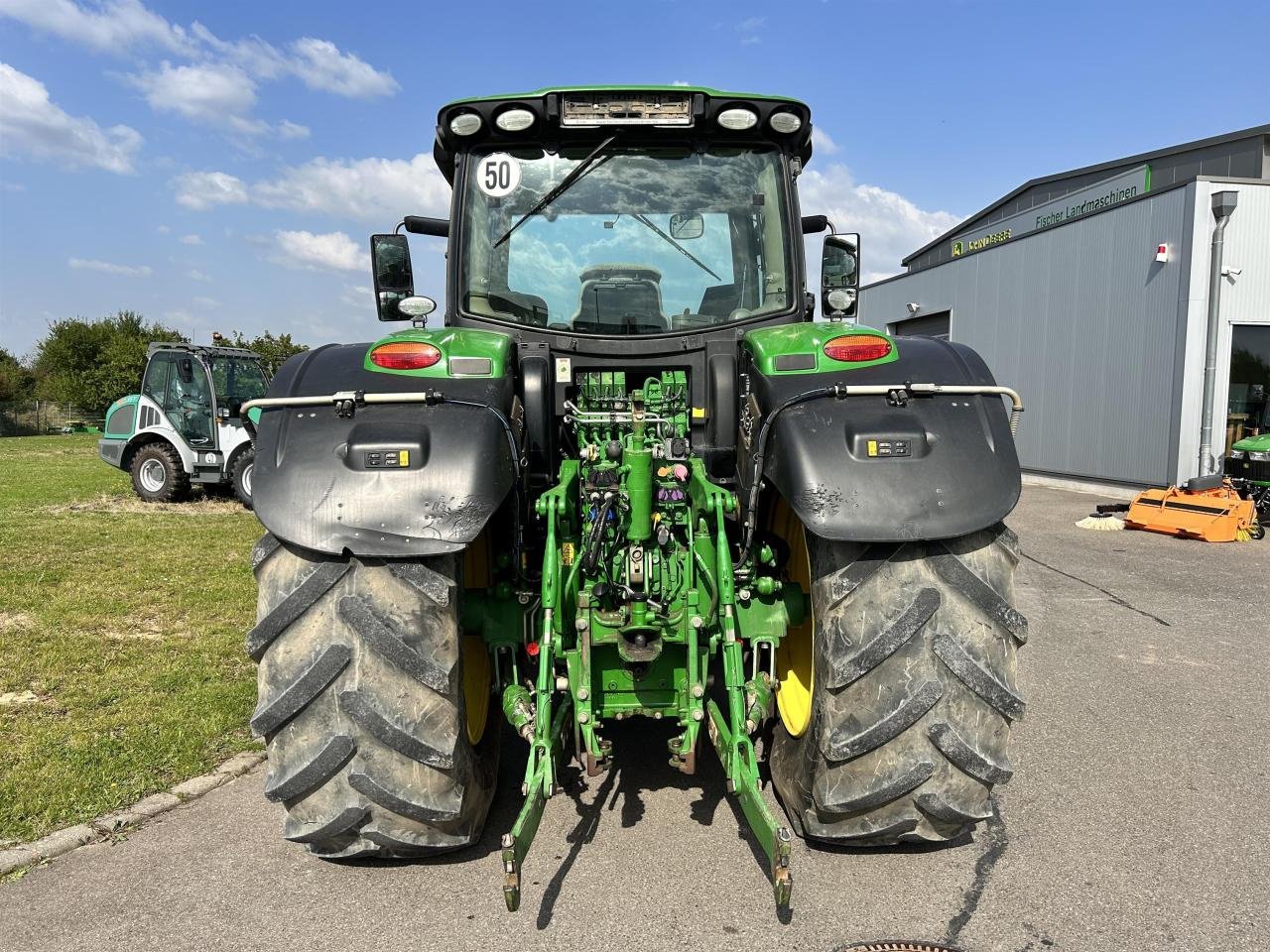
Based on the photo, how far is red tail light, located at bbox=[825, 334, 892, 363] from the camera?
9.39ft

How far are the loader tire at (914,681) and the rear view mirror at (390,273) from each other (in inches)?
94.3

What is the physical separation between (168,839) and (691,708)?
6.53 feet

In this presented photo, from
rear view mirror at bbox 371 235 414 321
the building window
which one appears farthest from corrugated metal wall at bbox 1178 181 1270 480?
rear view mirror at bbox 371 235 414 321

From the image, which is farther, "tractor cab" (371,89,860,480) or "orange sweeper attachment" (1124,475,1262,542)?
"orange sweeper attachment" (1124,475,1262,542)

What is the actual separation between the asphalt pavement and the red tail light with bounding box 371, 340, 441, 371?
63.8 inches

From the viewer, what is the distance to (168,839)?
3.07 metres

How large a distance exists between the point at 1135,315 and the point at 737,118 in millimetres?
13020

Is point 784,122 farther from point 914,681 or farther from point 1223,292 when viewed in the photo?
point 1223,292

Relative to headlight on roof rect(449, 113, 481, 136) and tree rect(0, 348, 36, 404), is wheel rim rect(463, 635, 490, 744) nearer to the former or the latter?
headlight on roof rect(449, 113, 481, 136)

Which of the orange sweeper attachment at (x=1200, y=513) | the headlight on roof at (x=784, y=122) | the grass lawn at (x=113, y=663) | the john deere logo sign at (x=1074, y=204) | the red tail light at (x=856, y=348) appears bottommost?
the orange sweeper attachment at (x=1200, y=513)

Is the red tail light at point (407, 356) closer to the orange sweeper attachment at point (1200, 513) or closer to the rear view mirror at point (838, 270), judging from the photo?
the rear view mirror at point (838, 270)

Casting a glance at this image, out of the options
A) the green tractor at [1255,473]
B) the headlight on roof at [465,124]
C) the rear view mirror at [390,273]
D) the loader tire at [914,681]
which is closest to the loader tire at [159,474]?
the rear view mirror at [390,273]

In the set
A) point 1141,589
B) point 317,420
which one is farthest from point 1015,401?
point 1141,589

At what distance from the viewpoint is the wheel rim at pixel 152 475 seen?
13984 millimetres
